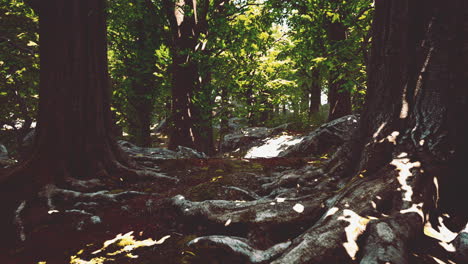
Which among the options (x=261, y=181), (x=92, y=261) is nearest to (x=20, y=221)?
(x=92, y=261)

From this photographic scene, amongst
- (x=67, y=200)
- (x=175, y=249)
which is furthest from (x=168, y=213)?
(x=67, y=200)

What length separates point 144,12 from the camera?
10594 millimetres

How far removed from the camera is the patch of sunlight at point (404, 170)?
9.53ft

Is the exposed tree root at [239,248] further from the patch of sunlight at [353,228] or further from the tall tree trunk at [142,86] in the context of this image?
the tall tree trunk at [142,86]

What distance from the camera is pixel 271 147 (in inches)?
603

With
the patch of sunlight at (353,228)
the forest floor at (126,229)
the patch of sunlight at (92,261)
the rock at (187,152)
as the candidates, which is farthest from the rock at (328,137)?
the patch of sunlight at (92,261)

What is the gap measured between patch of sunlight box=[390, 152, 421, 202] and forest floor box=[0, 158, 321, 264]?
169cm

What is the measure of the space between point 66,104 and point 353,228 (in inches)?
247

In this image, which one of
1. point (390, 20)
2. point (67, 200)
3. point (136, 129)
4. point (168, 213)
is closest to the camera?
point (390, 20)

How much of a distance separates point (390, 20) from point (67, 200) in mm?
7084

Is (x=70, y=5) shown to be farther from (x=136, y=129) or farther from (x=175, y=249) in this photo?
(x=136, y=129)

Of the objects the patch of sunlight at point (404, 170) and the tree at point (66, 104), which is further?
the tree at point (66, 104)

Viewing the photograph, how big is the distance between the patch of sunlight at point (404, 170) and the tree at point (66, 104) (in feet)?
20.4

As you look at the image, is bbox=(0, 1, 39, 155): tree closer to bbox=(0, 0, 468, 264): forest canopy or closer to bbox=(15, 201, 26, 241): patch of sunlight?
bbox=(0, 0, 468, 264): forest canopy
